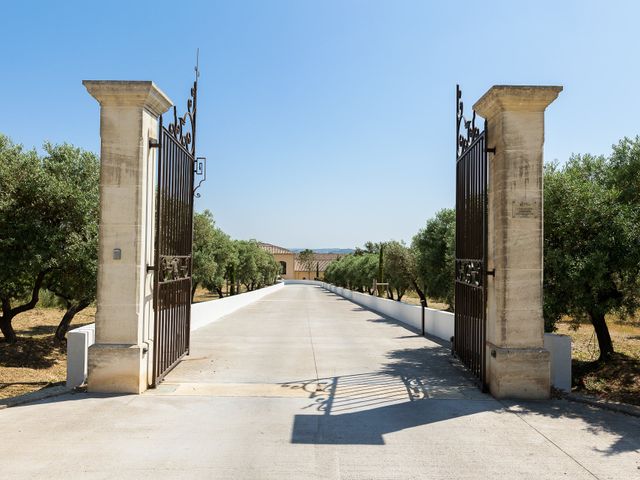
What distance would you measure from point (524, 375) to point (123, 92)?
6.74 m

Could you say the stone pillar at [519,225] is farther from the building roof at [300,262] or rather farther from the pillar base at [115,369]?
the building roof at [300,262]

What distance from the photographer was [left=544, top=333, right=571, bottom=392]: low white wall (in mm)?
7305

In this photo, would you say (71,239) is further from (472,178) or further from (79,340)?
(472,178)

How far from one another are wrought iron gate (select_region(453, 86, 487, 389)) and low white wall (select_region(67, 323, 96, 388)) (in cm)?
583

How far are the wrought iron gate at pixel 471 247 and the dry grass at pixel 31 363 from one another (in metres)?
6.83

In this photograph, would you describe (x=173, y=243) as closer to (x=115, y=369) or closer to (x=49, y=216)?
(x=115, y=369)

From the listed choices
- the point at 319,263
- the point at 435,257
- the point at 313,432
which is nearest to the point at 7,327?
the point at 313,432

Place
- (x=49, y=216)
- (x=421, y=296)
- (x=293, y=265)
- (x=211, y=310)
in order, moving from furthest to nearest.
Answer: (x=293, y=265)
(x=421, y=296)
(x=211, y=310)
(x=49, y=216)

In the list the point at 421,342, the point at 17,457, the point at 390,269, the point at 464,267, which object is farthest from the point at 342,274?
the point at 17,457

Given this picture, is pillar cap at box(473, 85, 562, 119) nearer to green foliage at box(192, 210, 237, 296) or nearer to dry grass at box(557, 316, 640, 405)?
dry grass at box(557, 316, 640, 405)

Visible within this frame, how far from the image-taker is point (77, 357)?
7156mm

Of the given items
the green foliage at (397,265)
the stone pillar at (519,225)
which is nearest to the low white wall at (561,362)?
the stone pillar at (519,225)

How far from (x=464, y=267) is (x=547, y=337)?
5.93 ft

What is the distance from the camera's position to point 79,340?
721cm
